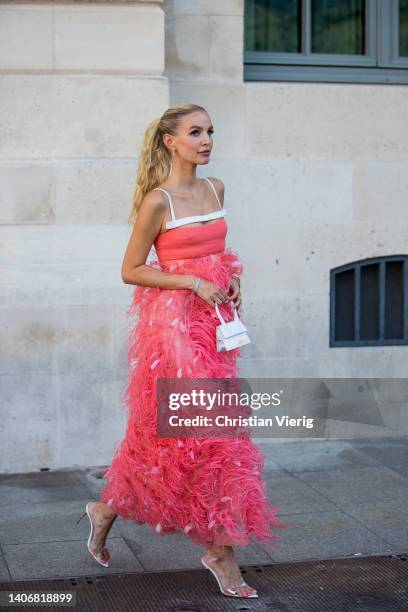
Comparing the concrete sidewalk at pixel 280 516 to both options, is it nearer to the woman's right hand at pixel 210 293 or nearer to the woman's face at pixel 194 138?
the woman's right hand at pixel 210 293

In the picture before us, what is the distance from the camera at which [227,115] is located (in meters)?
7.68

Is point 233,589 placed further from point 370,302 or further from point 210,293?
point 370,302

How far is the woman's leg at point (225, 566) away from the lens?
4.92 m

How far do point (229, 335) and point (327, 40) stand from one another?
3.94 meters

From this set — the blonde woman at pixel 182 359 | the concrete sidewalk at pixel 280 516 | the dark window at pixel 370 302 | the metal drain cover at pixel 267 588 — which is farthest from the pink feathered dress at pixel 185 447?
the dark window at pixel 370 302

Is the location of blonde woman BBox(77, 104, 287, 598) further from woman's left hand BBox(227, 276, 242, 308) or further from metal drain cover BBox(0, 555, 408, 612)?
metal drain cover BBox(0, 555, 408, 612)

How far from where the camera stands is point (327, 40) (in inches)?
320

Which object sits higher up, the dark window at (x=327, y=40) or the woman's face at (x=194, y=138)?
the dark window at (x=327, y=40)

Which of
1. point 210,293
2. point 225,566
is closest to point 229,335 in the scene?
point 210,293

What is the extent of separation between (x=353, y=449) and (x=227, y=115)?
2.55 meters

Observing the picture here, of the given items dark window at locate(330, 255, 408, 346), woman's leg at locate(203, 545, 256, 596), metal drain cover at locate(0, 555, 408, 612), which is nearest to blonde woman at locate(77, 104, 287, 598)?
woman's leg at locate(203, 545, 256, 596)

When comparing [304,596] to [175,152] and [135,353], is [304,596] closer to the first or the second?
[135,353]

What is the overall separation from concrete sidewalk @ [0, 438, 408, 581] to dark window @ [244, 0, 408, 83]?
2760 mm

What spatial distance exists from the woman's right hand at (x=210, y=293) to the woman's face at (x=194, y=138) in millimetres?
610
